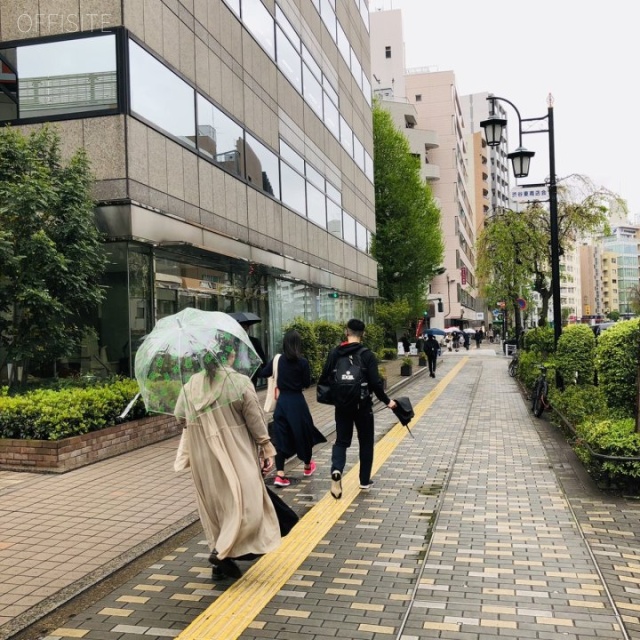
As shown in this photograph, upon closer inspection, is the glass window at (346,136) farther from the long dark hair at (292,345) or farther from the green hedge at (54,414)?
the long dark hair at (292,345)

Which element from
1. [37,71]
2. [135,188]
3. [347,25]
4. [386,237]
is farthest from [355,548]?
[386,237]

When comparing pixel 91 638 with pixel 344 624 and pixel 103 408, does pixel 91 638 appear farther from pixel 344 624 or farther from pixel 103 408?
pixel 103 408

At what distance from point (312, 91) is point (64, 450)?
20052mm

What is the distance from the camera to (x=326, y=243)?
2683 centimetres

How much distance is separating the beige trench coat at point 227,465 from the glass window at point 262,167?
551 inches

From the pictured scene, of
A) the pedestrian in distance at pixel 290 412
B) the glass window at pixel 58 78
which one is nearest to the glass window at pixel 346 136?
the glass window at pixel 58 78

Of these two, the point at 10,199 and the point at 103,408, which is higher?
the point at 10,199

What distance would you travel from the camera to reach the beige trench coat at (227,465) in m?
4.52

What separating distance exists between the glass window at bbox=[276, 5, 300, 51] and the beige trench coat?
19.1m

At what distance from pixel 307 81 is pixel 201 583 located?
74.0 ft

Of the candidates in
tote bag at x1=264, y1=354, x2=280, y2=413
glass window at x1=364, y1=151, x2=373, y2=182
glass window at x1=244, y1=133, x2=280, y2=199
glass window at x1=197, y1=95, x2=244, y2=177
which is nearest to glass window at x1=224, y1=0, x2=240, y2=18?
glass window at x1=197, y1=95, x2=244, y2=177

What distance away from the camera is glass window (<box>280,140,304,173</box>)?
21266 mm

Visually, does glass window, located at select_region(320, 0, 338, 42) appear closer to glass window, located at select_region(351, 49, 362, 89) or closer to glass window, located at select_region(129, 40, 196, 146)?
glass window, located at select_region(351, 49, 362, 89)

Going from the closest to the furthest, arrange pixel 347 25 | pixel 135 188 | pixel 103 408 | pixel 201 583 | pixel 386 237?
pixel 201 583 → pixel 103 408 → pixel 135 188 → pixel 347 25 → pixel 386 237
